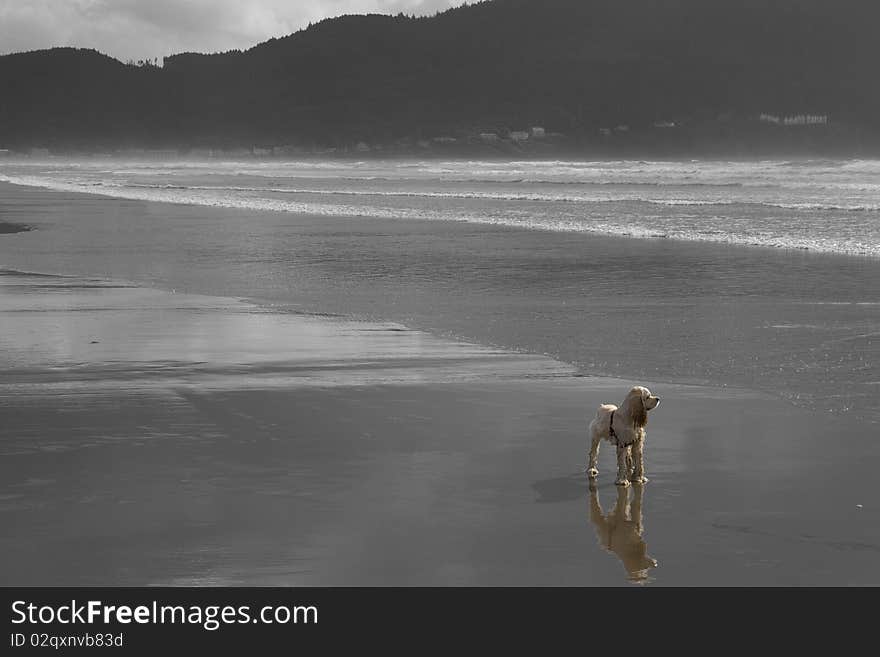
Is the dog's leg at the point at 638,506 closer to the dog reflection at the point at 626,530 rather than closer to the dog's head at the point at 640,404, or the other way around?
the dog reflection at the point at 626,530

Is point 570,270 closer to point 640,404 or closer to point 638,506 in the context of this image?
point 640,404

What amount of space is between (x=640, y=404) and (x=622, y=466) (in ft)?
1.13

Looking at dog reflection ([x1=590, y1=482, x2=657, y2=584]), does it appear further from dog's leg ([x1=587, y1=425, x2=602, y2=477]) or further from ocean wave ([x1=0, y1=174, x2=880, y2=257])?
ocean wave ([x1=0, y1=174, x2=880, y2=257])

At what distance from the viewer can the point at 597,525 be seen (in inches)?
253

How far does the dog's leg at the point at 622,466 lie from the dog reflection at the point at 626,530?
0.04 meters

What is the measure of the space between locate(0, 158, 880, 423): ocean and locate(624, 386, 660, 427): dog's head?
2429 mm

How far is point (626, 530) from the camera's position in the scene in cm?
635

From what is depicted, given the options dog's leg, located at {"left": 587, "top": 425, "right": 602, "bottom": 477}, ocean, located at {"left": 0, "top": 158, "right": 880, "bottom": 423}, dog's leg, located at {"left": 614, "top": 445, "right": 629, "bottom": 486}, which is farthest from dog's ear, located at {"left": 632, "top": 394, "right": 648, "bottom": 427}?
ocean, located at {"left": 0, "top": 158, "right": 880, "bottom": 423}

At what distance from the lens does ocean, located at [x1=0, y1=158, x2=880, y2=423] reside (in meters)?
11.8

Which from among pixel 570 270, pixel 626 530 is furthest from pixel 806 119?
pixel 626 530

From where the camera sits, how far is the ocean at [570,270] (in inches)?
464
